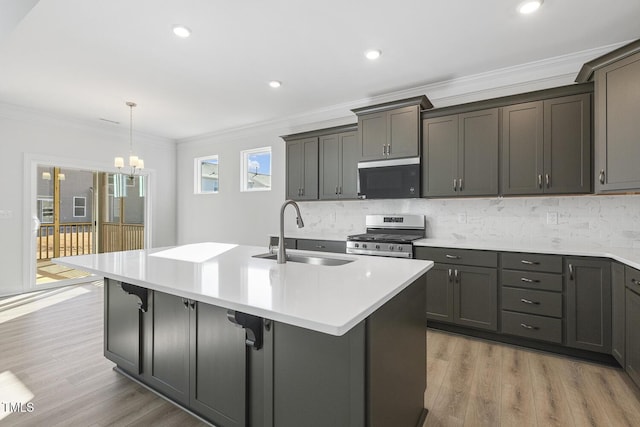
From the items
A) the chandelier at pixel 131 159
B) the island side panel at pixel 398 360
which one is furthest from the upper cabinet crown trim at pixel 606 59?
the chandelier at pixel 131 159

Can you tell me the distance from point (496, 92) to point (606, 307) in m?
2.22

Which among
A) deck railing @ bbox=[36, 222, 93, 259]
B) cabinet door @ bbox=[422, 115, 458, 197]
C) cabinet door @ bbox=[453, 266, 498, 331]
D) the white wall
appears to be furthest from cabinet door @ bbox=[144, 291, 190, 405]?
deck railing @ bbox=[36, 222, 93, 259]

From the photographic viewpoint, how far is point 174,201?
6.46 m

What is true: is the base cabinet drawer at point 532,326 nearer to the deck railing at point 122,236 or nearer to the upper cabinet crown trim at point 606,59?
the upper cabinet crown trim at point 606,59

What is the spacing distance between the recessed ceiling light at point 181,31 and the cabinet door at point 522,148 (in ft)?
9.44

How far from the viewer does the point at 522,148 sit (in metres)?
2.96

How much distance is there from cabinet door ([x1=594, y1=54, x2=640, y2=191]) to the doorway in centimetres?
657

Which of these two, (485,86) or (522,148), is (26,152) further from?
(522,148)

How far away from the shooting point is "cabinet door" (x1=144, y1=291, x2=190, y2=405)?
180cm

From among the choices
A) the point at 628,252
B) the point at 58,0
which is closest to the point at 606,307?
the point at 628,252

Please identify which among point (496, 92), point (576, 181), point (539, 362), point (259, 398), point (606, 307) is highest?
point (496, 92)

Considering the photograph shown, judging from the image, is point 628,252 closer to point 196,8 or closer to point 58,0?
point 196,8

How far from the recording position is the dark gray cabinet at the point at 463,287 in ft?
9.45

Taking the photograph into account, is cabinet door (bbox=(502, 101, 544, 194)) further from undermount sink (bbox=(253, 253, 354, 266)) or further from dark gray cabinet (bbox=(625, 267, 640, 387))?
undermount sink (bbox=(253, 253, 354, 266))
